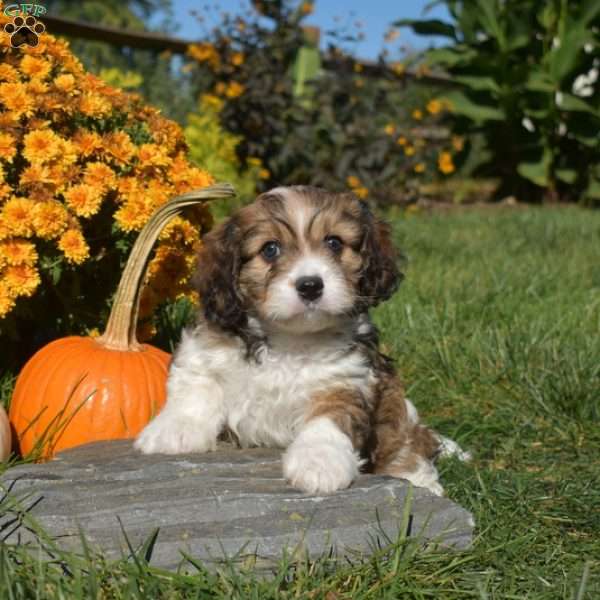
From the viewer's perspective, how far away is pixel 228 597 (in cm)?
229

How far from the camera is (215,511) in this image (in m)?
2.65

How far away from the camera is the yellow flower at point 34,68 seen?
376 cm

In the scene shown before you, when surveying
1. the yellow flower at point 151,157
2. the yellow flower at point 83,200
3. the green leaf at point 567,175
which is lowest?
the yellow flower at point 83,200

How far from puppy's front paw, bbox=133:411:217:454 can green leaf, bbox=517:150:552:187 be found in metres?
9.56

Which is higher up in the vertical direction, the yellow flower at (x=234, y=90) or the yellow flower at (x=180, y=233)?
the yellow flower at (x=234, y=90)

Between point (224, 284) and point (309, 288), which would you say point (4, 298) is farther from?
point (309, 288)

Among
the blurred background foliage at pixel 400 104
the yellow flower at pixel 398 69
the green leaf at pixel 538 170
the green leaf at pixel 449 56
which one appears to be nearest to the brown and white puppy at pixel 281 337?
the blurred background foliage at pixel 400 104

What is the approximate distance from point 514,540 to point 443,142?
1013 cm

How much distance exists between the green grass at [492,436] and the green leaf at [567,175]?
4.17 metres

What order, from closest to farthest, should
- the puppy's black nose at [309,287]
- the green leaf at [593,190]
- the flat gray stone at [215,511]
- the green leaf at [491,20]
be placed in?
1. the flat gray stone at [215,511]
2. the puppy's black nose at [309,287]
3. the green leaf at [491,20]
4. the green leaf at [593,190]

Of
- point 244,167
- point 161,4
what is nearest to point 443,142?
point 244,167

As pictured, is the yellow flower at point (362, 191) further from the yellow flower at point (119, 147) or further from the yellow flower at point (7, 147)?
the yellow flower at point (7, 147)

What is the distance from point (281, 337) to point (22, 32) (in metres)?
1.90

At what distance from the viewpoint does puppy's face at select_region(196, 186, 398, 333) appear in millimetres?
2961
